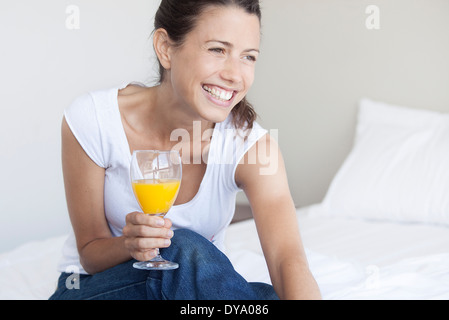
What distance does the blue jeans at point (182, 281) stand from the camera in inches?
41.7

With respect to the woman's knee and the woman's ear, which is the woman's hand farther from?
the woman's ear

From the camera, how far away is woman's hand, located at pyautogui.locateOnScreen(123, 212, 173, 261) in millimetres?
1031

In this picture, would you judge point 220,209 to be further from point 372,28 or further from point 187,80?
point 372,28

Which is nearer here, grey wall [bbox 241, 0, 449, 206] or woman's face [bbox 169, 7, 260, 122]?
woman's face [bbox 169, 7, 260, 122]

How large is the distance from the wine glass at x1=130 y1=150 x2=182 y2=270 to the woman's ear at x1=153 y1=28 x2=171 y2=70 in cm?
31

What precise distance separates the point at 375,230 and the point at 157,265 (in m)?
1.31

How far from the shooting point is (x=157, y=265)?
1091 millimetres

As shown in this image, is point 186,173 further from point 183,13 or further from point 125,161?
point 183,13

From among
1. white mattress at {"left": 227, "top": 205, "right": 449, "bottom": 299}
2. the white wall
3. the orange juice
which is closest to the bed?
white mattress at {"left": 227, "top": 205, "right": 449, "bottom": 299}
